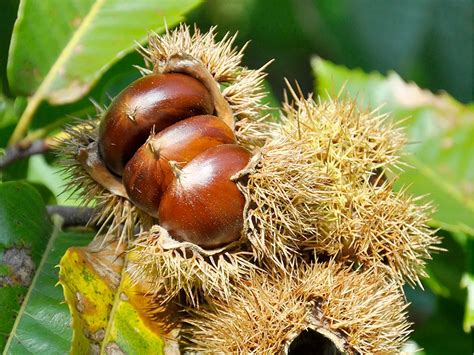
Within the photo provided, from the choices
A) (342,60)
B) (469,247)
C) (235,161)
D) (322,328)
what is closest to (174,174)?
(235,161)

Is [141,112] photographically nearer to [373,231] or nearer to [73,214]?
[73,214]

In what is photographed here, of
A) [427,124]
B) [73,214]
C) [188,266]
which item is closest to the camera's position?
[188,266]

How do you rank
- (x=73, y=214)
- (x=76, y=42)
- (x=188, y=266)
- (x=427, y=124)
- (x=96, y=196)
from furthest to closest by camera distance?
(x=427, y=124) < (x=76, y=42) < (x=73, y=214) < (x=96, y=196) < (x=188, y=266)

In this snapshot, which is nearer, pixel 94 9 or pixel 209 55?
pixel 209 55

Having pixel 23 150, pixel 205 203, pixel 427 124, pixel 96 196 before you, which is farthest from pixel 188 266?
pixel 427 124

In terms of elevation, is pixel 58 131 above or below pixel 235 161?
below

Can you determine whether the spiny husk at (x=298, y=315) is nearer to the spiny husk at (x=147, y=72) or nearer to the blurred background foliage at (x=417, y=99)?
the spiny husk at (x=147, y=72)

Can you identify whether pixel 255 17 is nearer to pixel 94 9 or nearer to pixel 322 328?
pixel 94 9
